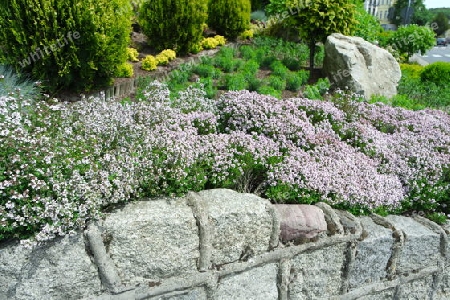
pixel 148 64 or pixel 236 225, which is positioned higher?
pixel 148 64

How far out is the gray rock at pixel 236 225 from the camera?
294cm

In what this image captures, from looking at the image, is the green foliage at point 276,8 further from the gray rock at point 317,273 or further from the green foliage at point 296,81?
the gray rock at point 317,273

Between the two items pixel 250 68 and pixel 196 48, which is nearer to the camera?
pixel 250 68

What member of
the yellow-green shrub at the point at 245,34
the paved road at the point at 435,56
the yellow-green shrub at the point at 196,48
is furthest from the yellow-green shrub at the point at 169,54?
the paved road at the point at 435,56

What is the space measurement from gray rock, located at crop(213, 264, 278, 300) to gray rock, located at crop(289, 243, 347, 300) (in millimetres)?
188

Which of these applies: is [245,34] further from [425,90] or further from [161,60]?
[425,90]

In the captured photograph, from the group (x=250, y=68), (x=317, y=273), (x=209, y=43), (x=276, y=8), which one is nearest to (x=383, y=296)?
(x=317, y=273)

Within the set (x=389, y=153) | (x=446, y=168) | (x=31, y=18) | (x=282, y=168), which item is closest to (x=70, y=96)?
(x=31, y=18)

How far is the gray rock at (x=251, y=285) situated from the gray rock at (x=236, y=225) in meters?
0.16

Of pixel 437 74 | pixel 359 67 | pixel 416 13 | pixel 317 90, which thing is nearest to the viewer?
pixel 317 90

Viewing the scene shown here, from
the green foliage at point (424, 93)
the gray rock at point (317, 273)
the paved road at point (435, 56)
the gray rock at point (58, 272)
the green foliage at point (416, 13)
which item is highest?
the green foliage at point (416, 13)

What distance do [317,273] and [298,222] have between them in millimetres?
575

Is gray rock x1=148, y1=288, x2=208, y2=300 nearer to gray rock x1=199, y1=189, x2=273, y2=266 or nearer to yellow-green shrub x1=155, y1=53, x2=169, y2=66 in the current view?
gray rock x1=199, y1=189, x2=273, y2=266

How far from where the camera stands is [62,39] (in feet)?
16.6
